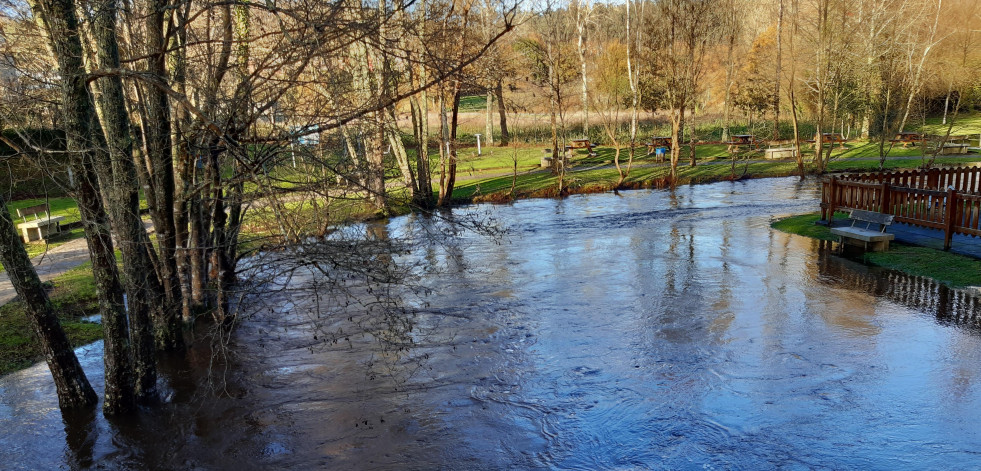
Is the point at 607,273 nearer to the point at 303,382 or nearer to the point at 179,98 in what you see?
the point at 303,382

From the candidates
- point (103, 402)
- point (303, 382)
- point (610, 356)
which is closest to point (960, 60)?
point (610, 356)

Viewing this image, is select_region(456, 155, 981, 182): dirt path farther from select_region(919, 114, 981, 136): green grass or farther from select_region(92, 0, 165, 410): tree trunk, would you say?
select_region(92, 0, 165, 410): tree trunk

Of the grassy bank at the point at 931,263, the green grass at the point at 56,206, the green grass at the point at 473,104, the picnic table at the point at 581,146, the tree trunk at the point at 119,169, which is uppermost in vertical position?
the green grass at the point at 473,104

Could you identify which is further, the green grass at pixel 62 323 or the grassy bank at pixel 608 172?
the grassy bank at pixel 608 172

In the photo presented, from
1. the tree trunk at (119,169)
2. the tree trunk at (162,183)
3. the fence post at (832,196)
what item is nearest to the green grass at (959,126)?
the fence post at (832,196)

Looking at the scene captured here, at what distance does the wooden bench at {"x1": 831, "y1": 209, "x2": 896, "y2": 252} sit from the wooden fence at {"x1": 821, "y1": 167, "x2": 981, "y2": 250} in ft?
2.18

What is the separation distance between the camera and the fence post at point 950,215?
→ 12.9 m

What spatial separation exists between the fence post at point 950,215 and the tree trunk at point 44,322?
573 inches

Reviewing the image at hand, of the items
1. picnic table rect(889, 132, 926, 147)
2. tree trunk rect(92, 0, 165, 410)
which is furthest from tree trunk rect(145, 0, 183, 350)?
picnic table rect(889, 132, 926, 147)

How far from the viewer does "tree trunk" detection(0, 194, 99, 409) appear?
695 cm

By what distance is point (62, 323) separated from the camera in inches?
441

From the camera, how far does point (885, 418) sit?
279 inches

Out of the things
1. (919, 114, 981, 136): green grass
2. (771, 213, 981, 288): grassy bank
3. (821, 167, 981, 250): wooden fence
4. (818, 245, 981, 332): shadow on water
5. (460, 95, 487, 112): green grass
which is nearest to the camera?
(818, 245, 981, 332): shadow on water

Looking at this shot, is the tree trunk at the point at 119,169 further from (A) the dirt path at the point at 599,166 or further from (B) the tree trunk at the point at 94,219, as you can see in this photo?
(A) the dirt path at the point at 599,166
